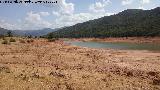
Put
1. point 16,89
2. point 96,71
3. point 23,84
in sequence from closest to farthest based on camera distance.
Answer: point 16,89
point 23,84
point 96,71

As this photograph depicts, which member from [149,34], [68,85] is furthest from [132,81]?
[149,34]

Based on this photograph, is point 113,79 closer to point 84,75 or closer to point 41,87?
point 84,75

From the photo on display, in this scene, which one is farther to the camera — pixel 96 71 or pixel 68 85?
pixel 96 71

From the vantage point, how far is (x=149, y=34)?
339ft

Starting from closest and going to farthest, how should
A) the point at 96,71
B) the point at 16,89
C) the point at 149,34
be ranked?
the point at 16,89 → the point at 96,71 → the point at 149,34

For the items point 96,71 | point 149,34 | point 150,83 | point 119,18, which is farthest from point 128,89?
point 119,18

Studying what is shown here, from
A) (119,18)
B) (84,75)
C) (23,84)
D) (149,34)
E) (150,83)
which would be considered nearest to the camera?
(23,84)

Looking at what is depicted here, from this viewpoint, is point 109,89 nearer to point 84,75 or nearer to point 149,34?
point 84,75

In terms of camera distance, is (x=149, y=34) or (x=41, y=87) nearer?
(x=41, y=87)

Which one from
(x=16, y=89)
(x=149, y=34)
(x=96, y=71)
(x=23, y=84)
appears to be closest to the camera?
(x=16, y=89)

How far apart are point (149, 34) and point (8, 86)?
91765 millimetres

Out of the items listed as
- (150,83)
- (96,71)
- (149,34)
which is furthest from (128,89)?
(149,34)

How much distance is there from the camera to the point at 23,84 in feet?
53.7

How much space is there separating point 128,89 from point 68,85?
323cm
